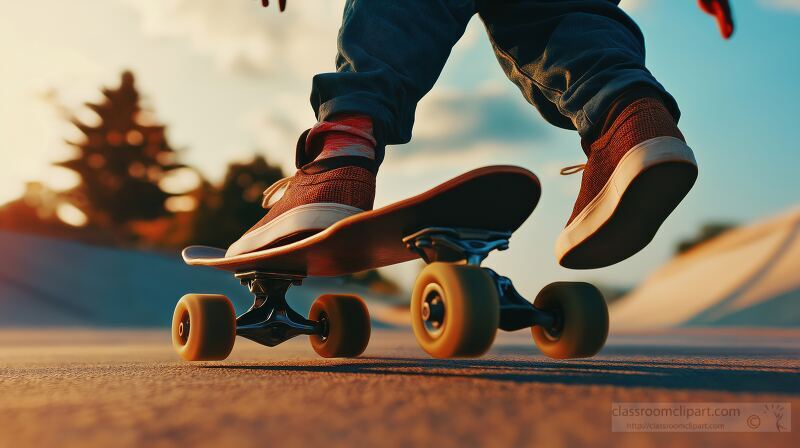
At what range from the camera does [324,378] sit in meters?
1.33

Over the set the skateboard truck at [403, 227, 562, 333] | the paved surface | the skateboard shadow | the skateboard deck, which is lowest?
the paved surface

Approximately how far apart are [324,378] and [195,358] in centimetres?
60

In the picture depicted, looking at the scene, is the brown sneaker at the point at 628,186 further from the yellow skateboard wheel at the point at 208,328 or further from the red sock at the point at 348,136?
the yellow skateboard wheel at the point at 208,328

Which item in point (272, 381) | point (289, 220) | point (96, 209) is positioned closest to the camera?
point (272, 381)

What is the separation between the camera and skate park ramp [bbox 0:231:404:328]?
10.4m

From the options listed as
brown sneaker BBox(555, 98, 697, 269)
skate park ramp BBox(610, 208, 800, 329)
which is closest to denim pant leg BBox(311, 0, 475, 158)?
brown sneaker BBox(555, 98, 697, 269)

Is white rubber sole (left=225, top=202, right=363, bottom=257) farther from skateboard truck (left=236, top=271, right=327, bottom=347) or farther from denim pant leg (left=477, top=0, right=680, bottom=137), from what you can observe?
denim pant leg (left=477, top=0, right=680, bottom=137)

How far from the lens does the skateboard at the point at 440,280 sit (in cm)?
127

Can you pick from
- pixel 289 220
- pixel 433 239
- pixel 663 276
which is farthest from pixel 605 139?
pixel 663 276

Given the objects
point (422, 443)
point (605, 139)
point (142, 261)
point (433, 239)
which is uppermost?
point (142, 261)

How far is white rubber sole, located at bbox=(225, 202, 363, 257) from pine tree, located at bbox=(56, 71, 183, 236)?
2458 centimetres

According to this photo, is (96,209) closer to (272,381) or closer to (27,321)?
(27,321)

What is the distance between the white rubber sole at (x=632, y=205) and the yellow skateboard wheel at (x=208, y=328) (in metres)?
0.89

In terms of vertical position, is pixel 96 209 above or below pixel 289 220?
above
